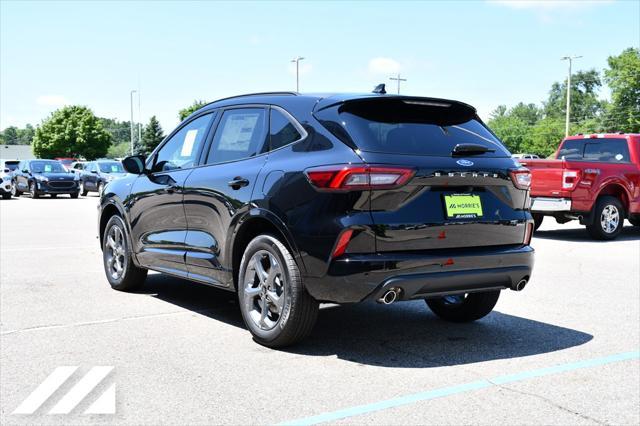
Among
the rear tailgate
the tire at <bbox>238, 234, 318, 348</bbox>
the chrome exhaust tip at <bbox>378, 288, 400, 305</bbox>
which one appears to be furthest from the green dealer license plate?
the rear tailgate

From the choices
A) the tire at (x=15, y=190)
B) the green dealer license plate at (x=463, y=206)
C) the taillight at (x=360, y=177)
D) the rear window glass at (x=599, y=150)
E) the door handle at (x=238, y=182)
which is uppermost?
the rear window glass at (x=599, y=150)

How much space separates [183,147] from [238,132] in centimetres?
98

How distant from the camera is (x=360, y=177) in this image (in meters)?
4.77

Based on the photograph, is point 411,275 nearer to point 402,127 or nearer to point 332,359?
point 332,359

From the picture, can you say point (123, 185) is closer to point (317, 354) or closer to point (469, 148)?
point (317, 354)

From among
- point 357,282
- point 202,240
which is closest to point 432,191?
point 357,282

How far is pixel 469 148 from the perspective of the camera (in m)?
5.26

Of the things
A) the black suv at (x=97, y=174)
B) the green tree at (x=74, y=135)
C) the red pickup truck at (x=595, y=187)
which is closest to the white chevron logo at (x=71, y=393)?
the red pickup truck at (x=595, y=187)

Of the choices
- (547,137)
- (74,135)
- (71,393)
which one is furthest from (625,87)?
(71,393)

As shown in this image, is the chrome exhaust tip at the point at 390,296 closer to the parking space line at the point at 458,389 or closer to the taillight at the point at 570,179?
the parking space line at the point at 458,389

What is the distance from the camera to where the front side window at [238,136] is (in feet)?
18.9

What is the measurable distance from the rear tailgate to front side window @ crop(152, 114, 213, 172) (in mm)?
8243

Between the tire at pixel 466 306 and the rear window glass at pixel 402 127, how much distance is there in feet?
4.35

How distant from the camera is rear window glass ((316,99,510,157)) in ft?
16.5
